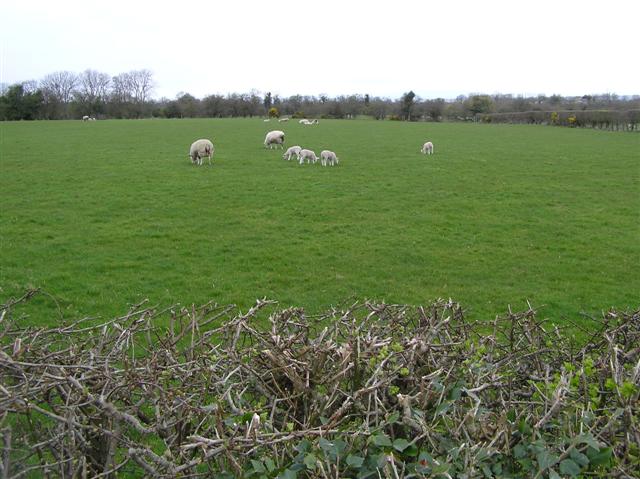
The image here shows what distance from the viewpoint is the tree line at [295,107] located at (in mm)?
84500

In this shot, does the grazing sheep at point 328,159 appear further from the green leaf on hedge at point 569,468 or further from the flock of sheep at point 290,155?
the green leaf on hedge at point 569,468

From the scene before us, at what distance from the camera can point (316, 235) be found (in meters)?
13.4

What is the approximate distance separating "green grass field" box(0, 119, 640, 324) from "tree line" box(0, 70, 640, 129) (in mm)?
64014

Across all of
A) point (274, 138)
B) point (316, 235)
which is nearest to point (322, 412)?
point (316, 235)

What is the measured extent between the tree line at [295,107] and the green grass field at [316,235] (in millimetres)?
64014

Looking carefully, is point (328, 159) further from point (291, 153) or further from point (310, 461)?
point (310, 461)

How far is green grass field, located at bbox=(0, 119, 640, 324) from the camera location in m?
9.53

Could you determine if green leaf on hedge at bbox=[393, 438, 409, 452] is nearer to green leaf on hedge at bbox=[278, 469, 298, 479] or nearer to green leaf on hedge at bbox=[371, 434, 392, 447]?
green leaf on hedge at bbox=[371, 434, 392, 447]

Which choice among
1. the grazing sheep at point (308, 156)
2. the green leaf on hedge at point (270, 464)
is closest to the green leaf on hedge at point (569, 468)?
the green leaf on hedge at point (270, 464)

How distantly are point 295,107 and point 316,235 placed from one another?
107359 mm

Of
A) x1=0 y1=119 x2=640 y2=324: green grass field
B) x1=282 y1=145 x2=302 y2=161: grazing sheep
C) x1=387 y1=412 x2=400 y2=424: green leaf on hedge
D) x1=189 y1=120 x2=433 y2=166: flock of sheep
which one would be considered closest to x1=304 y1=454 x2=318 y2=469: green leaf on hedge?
x1=387 y1=412 x2=400 y2=424: green leaf on hedge

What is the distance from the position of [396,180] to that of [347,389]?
1984 cm

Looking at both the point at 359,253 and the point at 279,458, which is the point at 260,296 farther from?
the point at 279,458

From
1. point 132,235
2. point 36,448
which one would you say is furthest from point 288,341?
point 132,235
